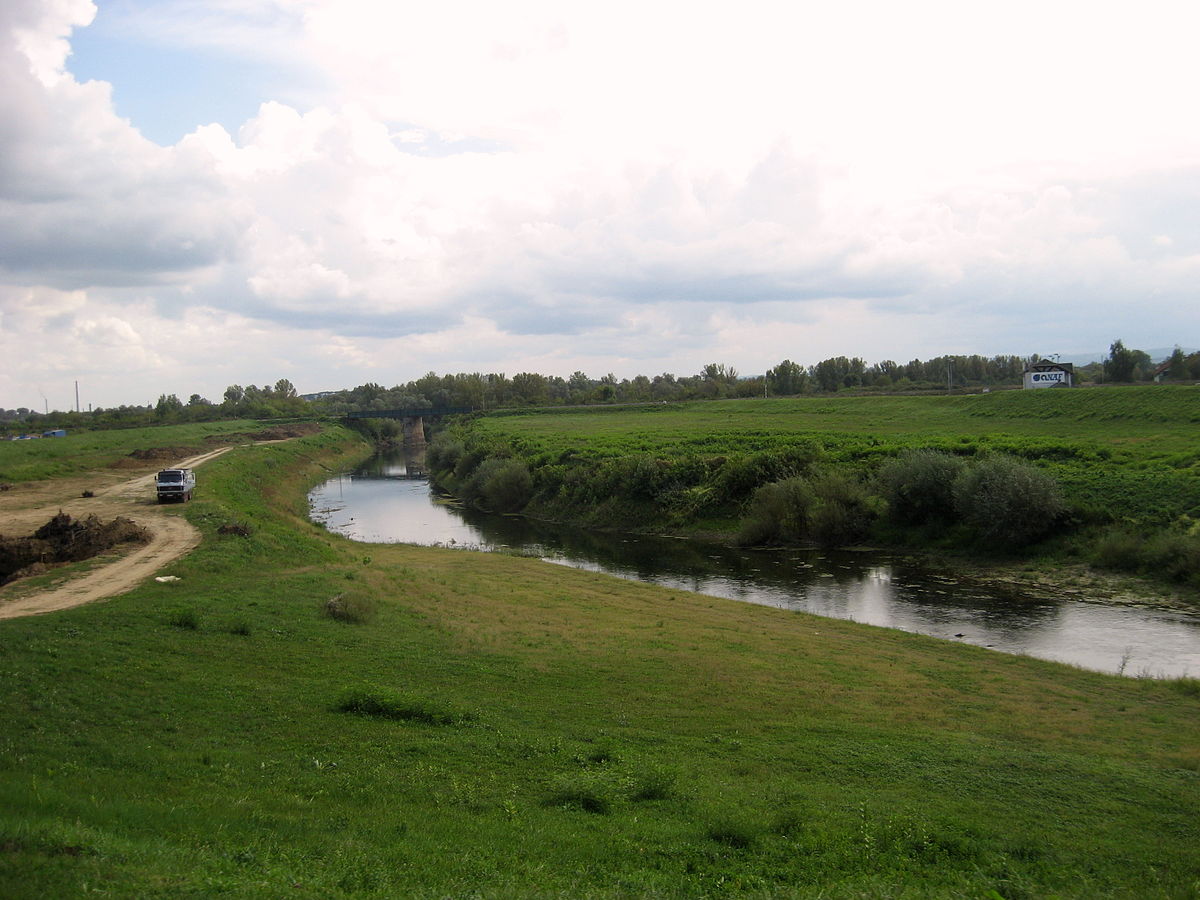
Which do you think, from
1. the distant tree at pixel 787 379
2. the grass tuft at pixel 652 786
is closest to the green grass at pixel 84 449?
the grass tuft at pixel 652 786

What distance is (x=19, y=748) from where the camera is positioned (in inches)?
498

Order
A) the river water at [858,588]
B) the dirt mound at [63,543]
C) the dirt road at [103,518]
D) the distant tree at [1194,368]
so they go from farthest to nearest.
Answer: the distant tree at [1194,368] < the dirt mound at [63,543] < the river water at [858,588] < the dirt road at [103,518]

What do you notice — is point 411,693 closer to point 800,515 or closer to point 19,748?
point 19,748

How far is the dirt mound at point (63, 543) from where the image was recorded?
31.7 metres

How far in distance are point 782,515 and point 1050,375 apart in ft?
242

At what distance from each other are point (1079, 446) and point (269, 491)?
6486 cm

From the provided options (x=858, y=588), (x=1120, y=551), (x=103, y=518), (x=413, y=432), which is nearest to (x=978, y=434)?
(x=1120, y=551)

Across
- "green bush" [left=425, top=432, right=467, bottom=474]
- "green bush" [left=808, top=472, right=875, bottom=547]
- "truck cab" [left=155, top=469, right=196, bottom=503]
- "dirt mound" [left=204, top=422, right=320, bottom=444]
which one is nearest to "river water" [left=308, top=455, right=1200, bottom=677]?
"green bush" [left=808, top=472, right=875, bottom=547]

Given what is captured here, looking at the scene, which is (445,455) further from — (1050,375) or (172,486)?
(1050,375)

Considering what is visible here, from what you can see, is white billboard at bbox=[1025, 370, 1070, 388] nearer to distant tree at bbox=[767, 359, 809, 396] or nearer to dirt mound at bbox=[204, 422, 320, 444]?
distant tree at bbox=[767, 359, 809, 396]

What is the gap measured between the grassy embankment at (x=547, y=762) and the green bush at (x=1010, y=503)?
22136mm

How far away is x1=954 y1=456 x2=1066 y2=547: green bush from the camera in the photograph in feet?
149

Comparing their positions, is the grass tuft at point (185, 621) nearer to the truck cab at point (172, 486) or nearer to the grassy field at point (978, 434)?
the truck cab at point (172, 486)

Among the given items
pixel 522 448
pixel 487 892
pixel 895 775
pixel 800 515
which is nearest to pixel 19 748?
pixel 487 892
